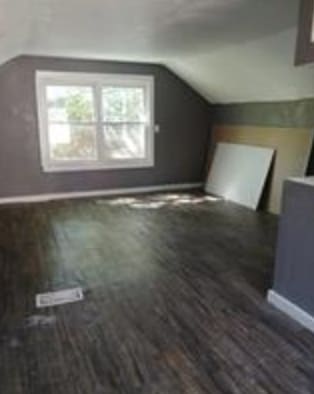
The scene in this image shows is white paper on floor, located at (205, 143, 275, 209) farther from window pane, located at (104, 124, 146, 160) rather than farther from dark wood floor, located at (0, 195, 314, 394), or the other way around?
window pane, located at (104, 124, 146, 160)

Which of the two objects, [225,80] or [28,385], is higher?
[225,80]

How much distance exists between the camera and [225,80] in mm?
5508

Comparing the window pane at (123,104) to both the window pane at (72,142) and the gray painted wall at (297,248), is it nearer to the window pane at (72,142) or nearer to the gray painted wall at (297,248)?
the window pane at (72,142)

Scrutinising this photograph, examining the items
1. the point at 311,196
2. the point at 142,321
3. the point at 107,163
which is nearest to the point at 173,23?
the point at 311,196

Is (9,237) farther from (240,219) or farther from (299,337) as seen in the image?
(299,337)

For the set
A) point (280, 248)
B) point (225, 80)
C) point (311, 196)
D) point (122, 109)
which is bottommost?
point (280, 248)

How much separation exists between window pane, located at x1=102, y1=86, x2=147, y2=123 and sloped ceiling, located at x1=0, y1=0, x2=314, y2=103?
608 mm

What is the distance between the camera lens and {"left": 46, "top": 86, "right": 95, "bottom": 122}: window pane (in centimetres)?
576

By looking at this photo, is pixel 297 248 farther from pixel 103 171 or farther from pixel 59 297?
pixel 103 171

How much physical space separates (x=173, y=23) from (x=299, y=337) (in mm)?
2713

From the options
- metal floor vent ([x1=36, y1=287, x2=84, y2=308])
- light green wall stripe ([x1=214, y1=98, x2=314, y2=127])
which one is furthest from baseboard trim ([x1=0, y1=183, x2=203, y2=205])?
metal floor vent ([x1=36, y1=287, x2=84, y2=308])

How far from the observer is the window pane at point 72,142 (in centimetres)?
588

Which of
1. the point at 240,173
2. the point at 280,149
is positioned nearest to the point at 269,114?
the point at 280,149

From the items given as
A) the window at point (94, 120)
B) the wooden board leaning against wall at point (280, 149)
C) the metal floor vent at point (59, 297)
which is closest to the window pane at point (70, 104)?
the window at point (94, 120)
